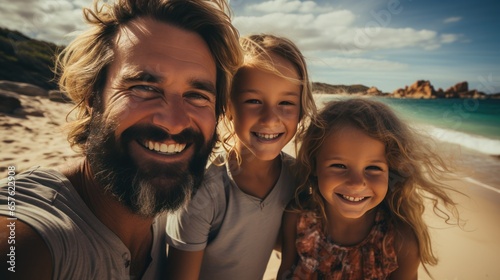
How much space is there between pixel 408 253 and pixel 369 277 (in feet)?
1.19

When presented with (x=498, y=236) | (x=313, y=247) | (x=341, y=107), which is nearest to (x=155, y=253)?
(x=313, y=247)

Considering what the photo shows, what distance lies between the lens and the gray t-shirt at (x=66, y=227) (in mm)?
1320

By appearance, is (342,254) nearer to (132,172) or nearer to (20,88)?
(132,172)

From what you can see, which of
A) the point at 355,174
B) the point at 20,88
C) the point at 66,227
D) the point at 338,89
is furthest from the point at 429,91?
the point at 66,227

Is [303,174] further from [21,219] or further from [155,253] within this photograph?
[21,219]

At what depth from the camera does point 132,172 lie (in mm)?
1785

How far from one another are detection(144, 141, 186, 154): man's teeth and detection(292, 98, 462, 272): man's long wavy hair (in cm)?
117

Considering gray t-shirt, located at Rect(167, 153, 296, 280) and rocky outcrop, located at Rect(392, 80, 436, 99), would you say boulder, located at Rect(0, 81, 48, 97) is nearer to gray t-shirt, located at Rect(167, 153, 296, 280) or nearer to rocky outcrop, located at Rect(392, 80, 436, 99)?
gray t-shirt, located at Rect(167, 153, 296, 280)

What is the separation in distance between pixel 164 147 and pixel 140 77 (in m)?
0.46

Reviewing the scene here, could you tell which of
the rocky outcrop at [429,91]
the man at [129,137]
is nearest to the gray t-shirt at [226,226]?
the man at [129,137]

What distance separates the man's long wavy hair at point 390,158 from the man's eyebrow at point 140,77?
138 centimetres

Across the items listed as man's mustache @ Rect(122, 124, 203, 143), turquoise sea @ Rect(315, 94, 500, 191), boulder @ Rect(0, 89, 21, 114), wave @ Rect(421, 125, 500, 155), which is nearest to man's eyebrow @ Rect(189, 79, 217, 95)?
man's mustache @ Rect(122, 124, 203, 143)

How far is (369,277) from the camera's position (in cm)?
229

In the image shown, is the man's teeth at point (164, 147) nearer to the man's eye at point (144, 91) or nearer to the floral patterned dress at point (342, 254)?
the man's eye at point (144, 91)
